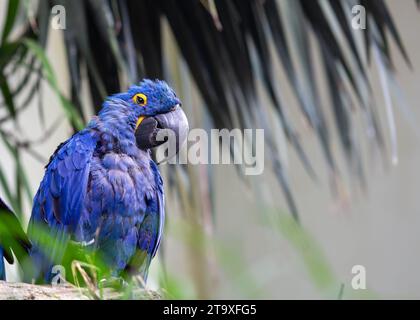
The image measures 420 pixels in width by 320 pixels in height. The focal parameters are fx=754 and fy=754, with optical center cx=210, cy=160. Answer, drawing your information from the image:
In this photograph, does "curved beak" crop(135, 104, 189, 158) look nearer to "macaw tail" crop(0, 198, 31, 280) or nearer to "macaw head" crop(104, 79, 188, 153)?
"macaw head" crop(104, 79, 188, 153)

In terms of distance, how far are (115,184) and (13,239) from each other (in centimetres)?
15

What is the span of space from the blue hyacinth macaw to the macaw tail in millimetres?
36

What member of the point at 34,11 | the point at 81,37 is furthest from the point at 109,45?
the point at 34,11

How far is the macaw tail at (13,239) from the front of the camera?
0.67 meters

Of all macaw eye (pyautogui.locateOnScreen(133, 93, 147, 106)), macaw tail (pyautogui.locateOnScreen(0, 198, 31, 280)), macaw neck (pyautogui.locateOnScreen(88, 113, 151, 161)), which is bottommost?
macaw tail (pyautogui.locateOnScreen(0, 198, 31, 280))

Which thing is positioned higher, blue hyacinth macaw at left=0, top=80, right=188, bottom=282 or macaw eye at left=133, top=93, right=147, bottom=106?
macaw eye at left=133, top=93, right=147, bottom=106

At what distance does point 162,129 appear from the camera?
0.86 m

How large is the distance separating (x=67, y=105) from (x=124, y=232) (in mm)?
241

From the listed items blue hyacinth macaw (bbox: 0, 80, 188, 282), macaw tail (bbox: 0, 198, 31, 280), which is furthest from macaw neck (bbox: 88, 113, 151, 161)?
macaw tail (bbox: 0, 198, 31, 280)

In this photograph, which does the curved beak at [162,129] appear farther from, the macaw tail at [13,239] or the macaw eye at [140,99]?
the macaw tail at [13,239]

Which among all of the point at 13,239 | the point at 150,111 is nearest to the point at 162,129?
the point at 150,111

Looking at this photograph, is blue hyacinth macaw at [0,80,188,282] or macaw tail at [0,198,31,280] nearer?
macaw tail at [0,198,31,280]

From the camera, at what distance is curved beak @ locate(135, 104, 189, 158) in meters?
0.85

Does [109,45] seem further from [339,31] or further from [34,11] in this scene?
[339,31]
